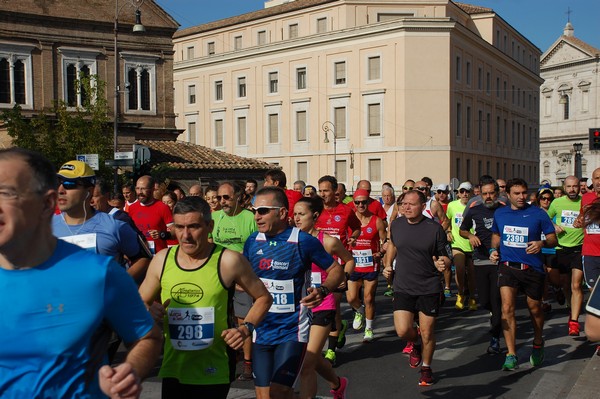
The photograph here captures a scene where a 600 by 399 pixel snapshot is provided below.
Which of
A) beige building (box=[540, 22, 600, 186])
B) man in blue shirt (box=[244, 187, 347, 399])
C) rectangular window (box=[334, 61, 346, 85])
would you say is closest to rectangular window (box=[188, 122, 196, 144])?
rectangular window (box=[334, 61, 346, 85])

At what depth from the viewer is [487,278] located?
877 cm

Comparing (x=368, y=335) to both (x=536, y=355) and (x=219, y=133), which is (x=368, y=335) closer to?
(x=536, y=355)

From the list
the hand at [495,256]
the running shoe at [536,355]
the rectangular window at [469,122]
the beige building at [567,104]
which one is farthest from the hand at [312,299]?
the beige building at [567,104]

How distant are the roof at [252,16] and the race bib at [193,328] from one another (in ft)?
159

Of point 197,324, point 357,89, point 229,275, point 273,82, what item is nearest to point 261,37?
point 273,82

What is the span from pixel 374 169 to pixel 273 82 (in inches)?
449

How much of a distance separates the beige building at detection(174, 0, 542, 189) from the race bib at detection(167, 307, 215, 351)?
43.4 m

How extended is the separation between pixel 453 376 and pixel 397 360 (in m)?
0.86

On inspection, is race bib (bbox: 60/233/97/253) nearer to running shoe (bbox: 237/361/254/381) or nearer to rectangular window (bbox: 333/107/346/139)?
running shoe (bbox: 237/361/254/381)

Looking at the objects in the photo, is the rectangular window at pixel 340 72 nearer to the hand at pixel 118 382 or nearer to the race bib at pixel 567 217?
the race bib at pixel 567 217

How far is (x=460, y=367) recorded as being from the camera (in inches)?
307

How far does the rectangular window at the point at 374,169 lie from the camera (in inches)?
1890

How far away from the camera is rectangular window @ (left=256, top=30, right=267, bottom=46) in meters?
55.3

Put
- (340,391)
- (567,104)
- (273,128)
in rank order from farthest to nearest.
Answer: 1. (567,104)
2. (273,128)
3. (340,391)
